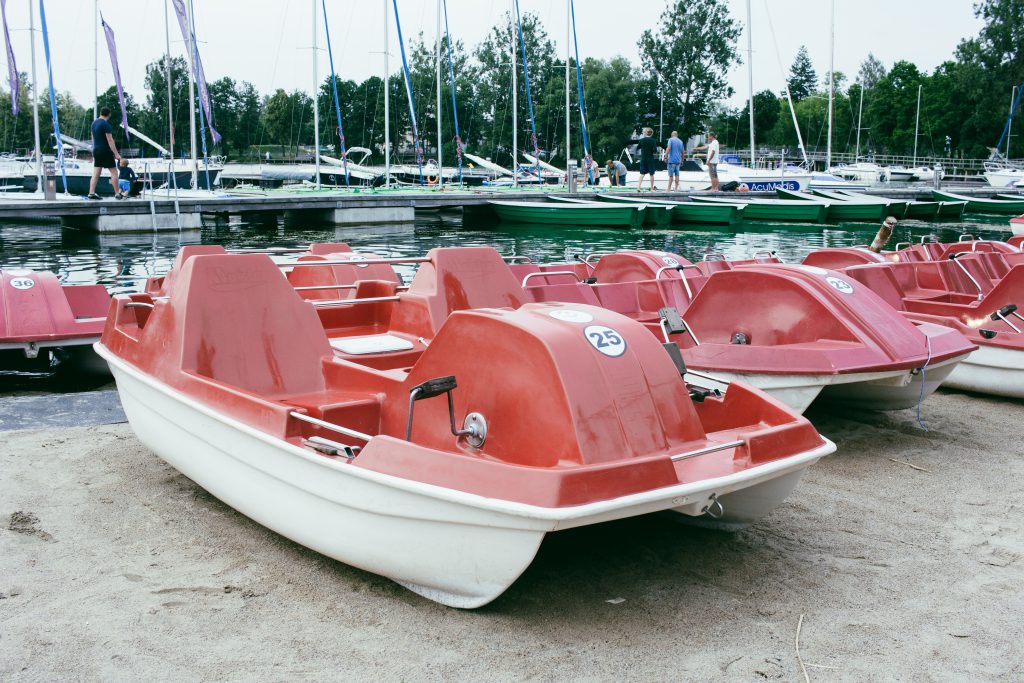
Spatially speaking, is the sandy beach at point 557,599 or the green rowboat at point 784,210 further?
the green rowboat at point 784,210

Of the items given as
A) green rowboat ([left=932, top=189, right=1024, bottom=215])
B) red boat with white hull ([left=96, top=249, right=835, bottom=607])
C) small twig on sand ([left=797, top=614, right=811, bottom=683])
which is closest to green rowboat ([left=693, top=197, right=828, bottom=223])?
green rowboat ([left=932, top=189, right=1024, bottom=215])

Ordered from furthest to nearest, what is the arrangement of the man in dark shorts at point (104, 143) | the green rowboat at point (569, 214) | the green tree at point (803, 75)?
the green tree at point (803, 75) → the green rowboat at point (569, 214) → the man in dark shorts at point (104, 143)

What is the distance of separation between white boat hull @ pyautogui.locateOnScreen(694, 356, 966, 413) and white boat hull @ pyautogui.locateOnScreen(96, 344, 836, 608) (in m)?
2.02

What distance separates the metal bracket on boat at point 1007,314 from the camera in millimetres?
7487

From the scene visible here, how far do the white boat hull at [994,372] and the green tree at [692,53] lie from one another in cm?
7399

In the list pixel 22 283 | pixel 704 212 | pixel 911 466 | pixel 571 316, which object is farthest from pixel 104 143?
pixel 704 212

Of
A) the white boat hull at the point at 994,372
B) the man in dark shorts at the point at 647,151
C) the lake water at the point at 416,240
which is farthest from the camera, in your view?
the man in dark shorts at the point at 647,151

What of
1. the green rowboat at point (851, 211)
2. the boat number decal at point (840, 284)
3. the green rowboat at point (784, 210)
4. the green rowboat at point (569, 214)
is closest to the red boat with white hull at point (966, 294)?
the boat number decal at point (840, 284)

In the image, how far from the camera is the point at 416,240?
27172 mm

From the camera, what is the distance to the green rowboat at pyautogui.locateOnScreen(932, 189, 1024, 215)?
3922cm

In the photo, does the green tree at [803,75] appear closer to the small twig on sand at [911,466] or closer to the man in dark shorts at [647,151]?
the man in dark shorts at [647,151]

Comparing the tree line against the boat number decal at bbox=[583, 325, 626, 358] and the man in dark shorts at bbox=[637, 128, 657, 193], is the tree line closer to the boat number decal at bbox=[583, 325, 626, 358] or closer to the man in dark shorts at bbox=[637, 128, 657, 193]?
the man in dark shorts at bbox=[637, 128, 657, 193]

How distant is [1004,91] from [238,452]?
256 ft

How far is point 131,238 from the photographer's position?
25.2 metres
